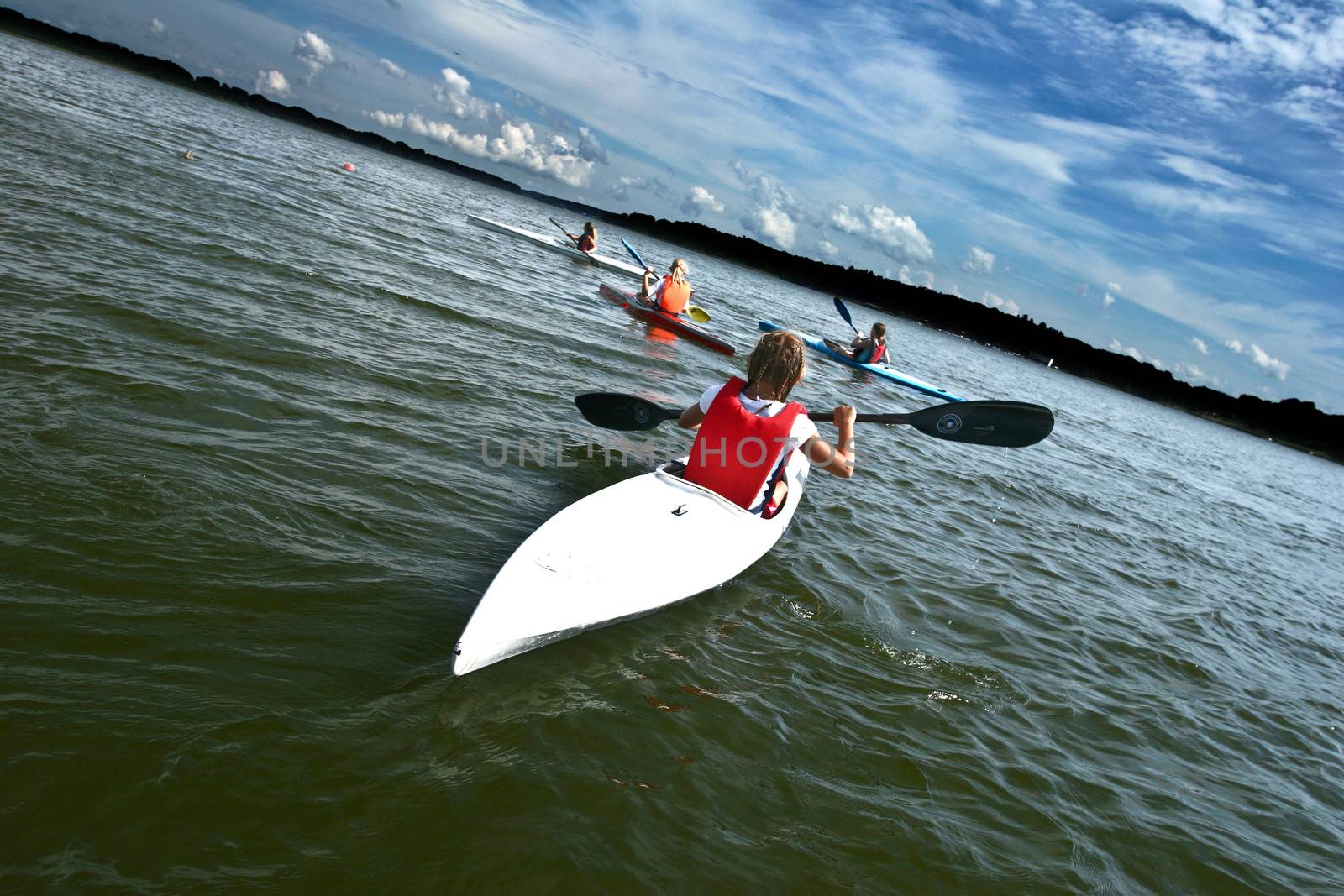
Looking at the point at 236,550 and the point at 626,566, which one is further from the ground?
the point at 626,566


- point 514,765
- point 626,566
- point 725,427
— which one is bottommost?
point 514,765

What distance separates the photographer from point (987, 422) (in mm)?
6816

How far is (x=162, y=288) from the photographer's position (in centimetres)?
786

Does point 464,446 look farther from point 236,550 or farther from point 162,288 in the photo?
point 162,288

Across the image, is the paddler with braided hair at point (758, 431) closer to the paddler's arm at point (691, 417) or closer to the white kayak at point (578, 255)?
the paddler's arm at point (691, 417)

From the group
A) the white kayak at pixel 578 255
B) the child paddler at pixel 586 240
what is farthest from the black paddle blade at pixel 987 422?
the child paddler at pixel 586 240

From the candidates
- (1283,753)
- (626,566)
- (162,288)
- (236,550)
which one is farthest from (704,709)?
(162,288)

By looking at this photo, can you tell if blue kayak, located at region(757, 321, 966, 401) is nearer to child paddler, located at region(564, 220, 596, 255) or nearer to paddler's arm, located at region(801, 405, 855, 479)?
child paddler, located at region(564, 220, 596, 255)

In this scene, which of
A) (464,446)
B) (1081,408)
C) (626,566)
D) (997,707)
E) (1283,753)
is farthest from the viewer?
(1081,408)

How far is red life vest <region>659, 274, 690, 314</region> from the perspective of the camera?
15523 millimetres

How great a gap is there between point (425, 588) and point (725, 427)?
209 centimetres

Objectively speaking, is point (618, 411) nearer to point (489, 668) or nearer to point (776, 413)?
point (776, 413)

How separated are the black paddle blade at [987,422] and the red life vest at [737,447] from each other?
201cm

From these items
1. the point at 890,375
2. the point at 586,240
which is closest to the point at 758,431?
the point at 890,375
